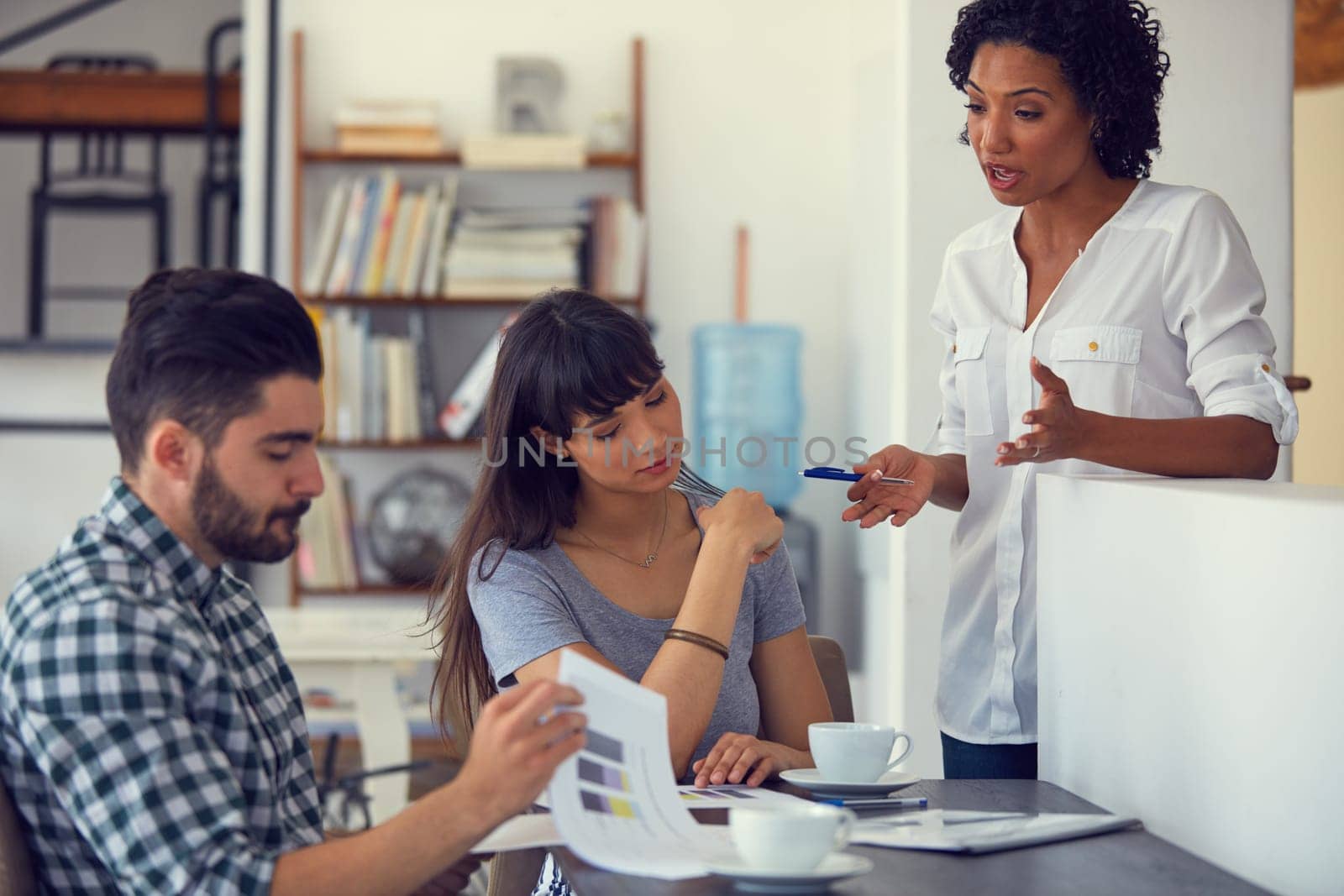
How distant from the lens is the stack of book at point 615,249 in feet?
13.9

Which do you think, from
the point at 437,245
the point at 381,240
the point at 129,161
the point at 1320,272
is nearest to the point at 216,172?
the point at 129,161

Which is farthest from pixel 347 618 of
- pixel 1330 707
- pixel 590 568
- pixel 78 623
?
pixel 1330 707

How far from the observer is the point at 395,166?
14.2 ft

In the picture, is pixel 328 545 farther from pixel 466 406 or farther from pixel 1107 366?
pixel 1107 366

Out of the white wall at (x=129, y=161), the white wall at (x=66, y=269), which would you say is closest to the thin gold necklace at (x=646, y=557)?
the white wall at (x=66, y=269)

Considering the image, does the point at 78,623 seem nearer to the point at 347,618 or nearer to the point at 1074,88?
the point at 1074,88

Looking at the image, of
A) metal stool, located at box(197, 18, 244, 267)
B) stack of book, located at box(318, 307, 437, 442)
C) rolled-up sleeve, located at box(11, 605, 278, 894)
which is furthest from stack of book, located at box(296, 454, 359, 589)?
rolled-up sleeve, located at box(11, 605, 278, 894)

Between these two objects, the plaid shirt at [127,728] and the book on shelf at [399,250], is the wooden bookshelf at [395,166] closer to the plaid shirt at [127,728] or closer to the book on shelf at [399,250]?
the book on shelf at [399,250]

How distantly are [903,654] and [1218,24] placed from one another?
1253 millimetres

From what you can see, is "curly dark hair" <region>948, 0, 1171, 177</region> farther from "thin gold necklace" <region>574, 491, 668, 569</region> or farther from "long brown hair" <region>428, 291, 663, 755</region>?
"thin gold necklace" <region>574, 491, 668, 569</region>

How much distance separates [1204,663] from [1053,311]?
1.95 feet

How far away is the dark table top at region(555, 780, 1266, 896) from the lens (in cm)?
97

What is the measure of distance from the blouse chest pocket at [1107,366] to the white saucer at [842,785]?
52 centimetres

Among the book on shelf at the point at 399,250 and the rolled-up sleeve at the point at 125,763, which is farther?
the book on shelf at the point at 399,250
